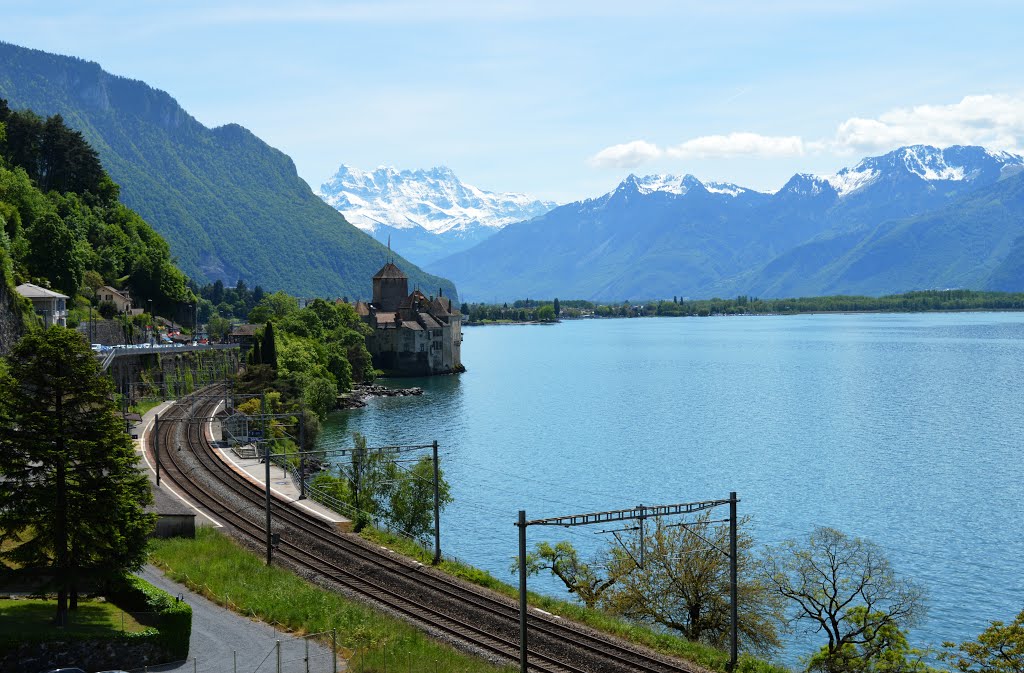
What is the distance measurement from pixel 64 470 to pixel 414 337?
13951cm

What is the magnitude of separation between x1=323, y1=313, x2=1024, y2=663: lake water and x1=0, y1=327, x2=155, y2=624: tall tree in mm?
23646

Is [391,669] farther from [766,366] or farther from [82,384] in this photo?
[766,366]

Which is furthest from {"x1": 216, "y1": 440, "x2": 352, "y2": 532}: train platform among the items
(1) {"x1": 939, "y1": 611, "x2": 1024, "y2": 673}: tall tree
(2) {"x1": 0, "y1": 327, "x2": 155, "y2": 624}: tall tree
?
(1) {"x1": 939, "y1": 611, "x2": 1024, "y2": 673}: tall tree

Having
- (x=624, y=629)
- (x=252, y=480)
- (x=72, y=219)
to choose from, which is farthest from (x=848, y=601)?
(x=72, y=219)

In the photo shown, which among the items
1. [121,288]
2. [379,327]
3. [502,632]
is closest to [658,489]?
[502,632]

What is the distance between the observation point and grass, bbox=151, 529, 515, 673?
3153 centimetres

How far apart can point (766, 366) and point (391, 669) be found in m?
162

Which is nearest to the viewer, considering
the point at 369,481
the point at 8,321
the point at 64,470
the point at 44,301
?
the point at 64,470

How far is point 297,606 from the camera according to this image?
36125mm

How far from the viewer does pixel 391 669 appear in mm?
30672

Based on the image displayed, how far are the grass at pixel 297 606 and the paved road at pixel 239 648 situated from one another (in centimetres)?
73

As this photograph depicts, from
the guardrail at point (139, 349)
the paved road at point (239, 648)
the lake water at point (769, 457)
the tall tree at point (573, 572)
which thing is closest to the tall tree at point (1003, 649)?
the lake water at point (769, 457)

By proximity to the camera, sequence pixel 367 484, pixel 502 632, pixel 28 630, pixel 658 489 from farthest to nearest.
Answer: pixel 658 489
pixel 367 484
pixel 502 632
pixel 28 630

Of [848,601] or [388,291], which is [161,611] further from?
[388,291]
